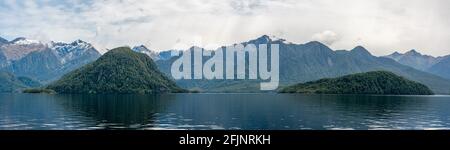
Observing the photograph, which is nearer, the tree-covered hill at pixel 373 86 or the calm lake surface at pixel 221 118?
the calm lake surface at pixel 221 118

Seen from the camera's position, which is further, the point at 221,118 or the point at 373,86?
the point at 373,86

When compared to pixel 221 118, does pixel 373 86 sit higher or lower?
lower

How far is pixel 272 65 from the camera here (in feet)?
17.9

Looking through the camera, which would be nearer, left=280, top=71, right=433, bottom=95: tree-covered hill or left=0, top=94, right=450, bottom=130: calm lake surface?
left=0, top=94, right=450, bottom=130: calm lake surface
